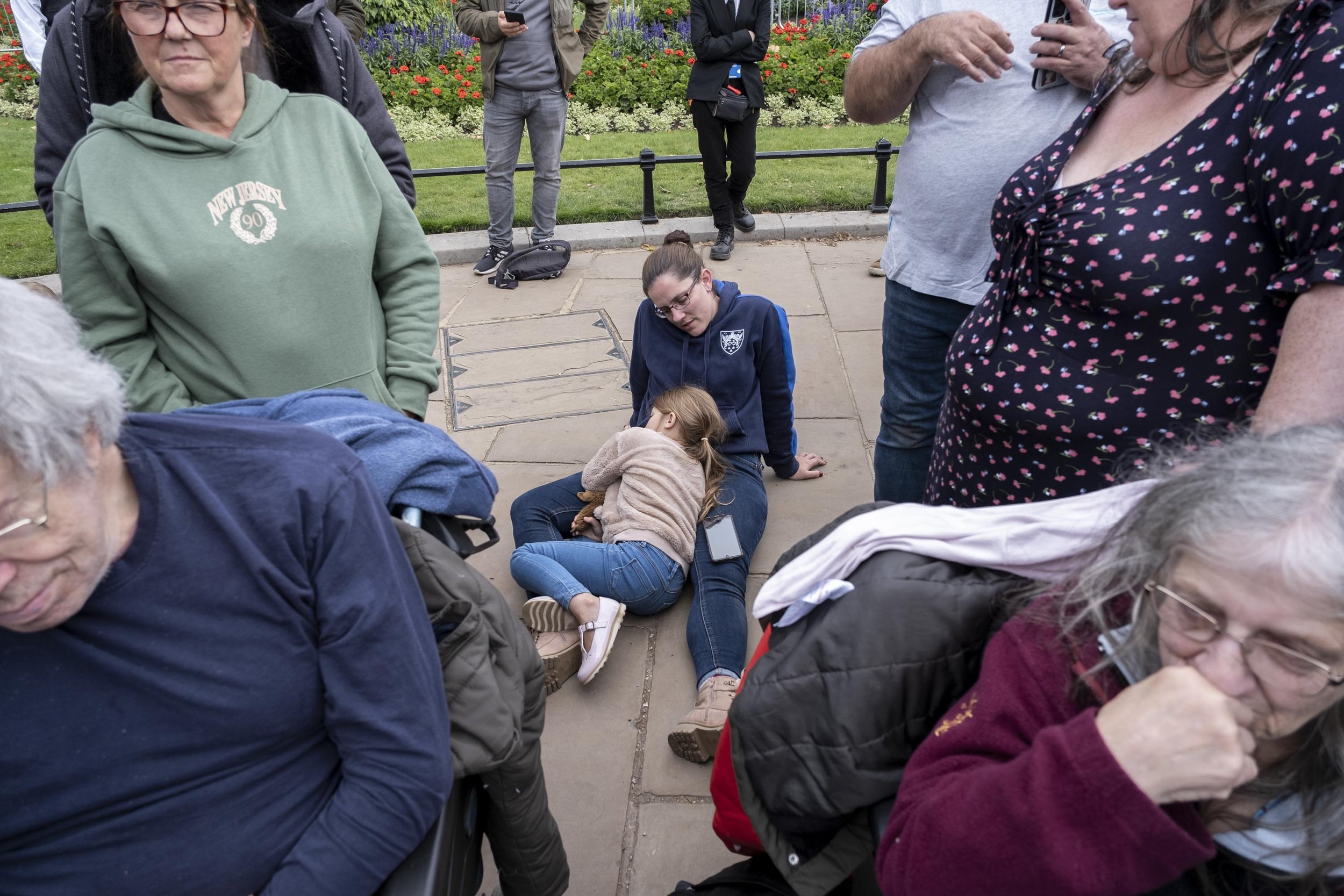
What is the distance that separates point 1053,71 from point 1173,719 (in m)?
1.61

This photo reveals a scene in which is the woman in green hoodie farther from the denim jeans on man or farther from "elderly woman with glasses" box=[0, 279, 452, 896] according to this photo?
the denim jeans on man

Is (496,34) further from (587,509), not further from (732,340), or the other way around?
(587,509)

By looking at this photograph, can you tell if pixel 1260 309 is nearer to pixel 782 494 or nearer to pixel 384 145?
pixel 384 145

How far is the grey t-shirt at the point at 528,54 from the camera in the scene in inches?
229

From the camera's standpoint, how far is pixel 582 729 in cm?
269

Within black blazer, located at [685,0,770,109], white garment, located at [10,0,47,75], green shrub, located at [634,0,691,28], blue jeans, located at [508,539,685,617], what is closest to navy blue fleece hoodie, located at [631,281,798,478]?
blue jeans, located at [508,539,685,617]

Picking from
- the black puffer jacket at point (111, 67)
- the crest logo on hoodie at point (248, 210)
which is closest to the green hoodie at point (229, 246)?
the crest logo on hoodie at point (248, 210)

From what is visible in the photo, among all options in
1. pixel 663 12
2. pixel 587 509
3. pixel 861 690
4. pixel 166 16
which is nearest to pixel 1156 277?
pixel 861 690

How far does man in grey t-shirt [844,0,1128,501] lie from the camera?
196cm

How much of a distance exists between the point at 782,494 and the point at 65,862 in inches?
114

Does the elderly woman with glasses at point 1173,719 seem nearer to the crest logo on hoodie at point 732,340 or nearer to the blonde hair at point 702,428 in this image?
the blonde hair at point 702,428

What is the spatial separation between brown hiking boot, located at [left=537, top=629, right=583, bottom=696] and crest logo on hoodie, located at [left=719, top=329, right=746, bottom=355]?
4.13ft

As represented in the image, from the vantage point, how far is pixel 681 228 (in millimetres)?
6895

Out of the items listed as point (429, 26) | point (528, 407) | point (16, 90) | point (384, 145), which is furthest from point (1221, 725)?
point (16, 90)
